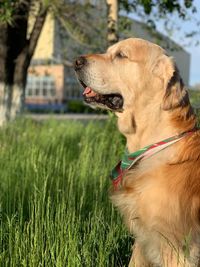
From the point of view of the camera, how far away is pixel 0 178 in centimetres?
505

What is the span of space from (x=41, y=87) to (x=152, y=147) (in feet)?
141

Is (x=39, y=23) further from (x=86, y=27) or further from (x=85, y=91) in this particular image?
(x=85, y=91)

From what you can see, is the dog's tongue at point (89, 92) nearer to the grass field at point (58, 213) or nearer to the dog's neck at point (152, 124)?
the dog's neck at point (152, 124)

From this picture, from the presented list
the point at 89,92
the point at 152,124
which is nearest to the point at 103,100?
the point at 89,92

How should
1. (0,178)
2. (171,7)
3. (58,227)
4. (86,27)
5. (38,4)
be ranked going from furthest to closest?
(86,27)
(38,4)
(171,7)
(0,178)
(58,227)

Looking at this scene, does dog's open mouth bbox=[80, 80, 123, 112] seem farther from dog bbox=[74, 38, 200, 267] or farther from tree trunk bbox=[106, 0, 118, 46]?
tree trunk bbox=[106, 0, 118, 46]

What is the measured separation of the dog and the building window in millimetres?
40600

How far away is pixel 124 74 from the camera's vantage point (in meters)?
3.92

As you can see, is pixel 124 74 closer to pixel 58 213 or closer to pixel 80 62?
pixel 80 62

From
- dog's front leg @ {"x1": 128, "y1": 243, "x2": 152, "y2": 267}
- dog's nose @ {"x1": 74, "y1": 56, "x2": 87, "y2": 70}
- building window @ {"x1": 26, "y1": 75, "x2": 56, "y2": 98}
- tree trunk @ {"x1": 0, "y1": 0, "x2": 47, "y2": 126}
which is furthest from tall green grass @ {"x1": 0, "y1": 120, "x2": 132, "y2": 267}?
building window @ {"x1": 26, "y1": 75, "x2": 56, "y2": 98}

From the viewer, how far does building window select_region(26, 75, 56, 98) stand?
44697 mm

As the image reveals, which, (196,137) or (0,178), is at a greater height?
(196,137)

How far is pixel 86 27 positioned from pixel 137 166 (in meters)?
9.44

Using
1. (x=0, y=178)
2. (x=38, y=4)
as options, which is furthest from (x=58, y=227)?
(x=38, y=4)
